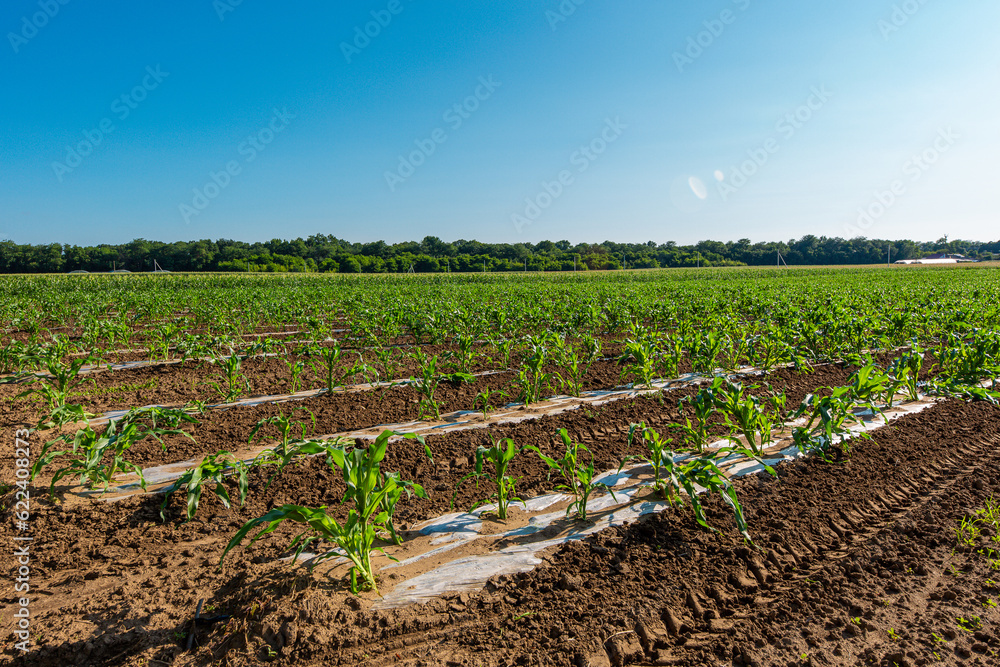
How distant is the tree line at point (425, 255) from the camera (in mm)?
65750

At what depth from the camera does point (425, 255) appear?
255ft

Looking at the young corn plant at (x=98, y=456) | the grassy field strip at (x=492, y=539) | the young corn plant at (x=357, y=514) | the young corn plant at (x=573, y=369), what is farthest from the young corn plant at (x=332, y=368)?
the young corn plant at (x=357, y=514)

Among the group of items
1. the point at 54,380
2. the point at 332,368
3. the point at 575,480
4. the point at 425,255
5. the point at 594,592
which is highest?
the point at 425,255

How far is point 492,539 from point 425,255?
77.5 m

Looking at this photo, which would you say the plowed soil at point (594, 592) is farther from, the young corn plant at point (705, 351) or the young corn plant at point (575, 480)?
the young corn plant at point (705, 351)

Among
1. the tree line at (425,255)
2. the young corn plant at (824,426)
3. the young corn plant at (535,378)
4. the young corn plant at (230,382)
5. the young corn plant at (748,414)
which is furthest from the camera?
the tree line at (425,255)

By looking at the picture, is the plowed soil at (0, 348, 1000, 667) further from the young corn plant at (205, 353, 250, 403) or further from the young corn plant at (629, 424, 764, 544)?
the young corn plant at (205, 353, 250, 403)

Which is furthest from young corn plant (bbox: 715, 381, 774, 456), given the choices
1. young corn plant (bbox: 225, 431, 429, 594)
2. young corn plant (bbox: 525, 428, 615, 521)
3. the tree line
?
the tree line

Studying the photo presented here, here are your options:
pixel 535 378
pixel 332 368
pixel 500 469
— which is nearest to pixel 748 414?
pixel 500 469

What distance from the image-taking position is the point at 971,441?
4055 millimetres

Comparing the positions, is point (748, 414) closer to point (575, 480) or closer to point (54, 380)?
point (575, 480)

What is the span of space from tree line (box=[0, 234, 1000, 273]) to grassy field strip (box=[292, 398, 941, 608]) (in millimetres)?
66605

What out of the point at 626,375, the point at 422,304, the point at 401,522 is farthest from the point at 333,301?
the point at 401,522

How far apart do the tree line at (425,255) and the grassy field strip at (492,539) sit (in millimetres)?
66605
